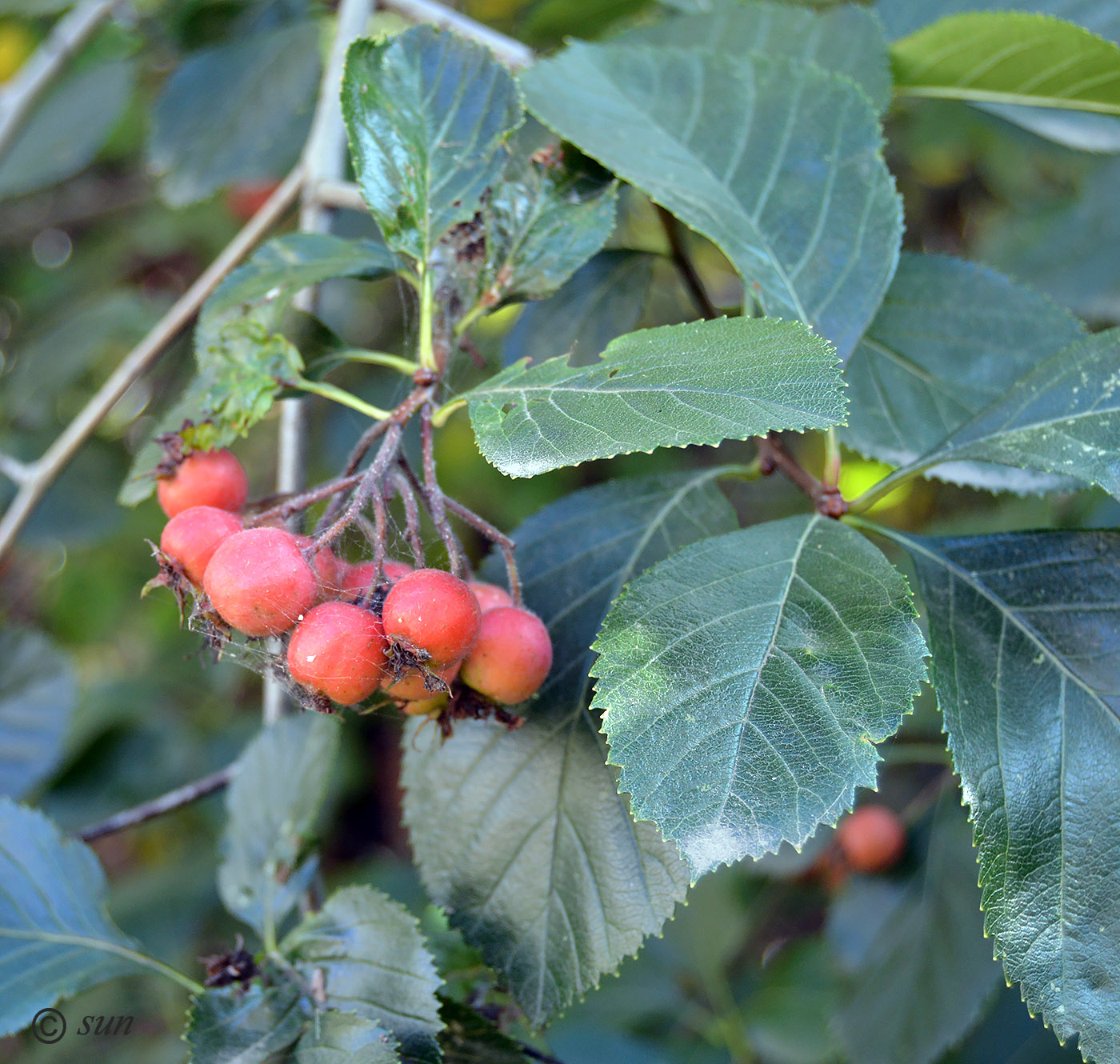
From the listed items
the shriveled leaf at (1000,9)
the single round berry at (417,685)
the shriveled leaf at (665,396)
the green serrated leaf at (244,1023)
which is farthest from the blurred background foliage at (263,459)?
the shriveled leaf at (665,396)

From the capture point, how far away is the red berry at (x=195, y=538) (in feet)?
2.76

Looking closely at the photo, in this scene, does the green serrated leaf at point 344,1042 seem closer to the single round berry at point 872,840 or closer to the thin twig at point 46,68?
the single round berry at point 872,840

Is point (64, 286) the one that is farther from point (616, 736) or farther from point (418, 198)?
point (616, 736)

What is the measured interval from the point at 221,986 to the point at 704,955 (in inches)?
67.1

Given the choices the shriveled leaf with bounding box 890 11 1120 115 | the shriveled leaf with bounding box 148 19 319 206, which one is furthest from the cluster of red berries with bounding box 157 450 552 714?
the shriveled leaf with bounding box 148 19 319 206

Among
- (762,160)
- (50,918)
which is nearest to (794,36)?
(762,160)

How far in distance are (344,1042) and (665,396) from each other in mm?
723

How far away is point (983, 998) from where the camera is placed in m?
1.57

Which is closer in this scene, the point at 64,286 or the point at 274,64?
the point at 274,64

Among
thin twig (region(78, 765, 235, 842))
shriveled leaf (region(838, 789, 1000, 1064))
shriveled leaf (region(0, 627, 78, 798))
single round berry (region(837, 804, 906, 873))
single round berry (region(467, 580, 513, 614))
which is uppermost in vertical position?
single round berry (region(467, 580, 513, 614))

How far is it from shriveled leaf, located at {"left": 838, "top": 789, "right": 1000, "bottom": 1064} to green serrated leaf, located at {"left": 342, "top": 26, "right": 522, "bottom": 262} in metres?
1.50

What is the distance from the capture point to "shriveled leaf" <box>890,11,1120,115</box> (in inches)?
50.6

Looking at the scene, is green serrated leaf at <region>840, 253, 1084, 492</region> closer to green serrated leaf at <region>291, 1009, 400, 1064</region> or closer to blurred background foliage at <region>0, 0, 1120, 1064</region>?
blurred background foliage at <region>0, 0, 1120, 1064</region>

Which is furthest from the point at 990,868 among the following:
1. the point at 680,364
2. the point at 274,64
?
the point at 274,64
